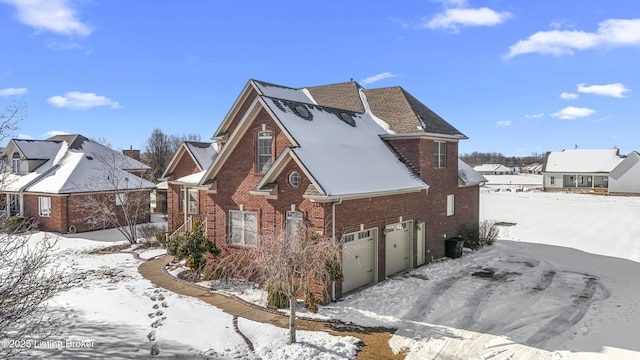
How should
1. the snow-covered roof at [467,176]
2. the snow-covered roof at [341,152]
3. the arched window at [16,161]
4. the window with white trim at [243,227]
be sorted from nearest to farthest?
the snow-covered roof at [341,152] < the window with white trim at [243,227] < the snow-covered roof at [467,176] < the arched window at [16,161]

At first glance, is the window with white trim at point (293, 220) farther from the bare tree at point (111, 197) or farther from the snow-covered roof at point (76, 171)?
the snow-covered roof at point (76, 171)

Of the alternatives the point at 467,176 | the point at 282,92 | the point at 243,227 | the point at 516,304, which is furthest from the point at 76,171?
the point at 516,304

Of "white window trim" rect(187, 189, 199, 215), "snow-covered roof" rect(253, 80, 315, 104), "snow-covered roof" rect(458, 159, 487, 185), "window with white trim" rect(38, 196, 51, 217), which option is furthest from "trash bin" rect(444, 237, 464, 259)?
"window with white trim" rect(38, 196, 51, 217)

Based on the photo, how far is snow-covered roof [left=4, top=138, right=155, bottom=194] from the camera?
1261 inches

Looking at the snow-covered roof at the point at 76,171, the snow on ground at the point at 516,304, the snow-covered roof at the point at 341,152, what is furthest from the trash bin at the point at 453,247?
the snow-covered roof at the point at 76,171

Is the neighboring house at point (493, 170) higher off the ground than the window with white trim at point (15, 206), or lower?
higher

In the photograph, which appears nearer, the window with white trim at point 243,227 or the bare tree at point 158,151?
the window with white trim at point 243,227

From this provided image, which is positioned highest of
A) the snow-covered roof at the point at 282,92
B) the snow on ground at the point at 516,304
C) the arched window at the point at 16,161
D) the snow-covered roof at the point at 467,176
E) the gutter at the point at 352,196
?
the snow-covered roof at the point at 282,92

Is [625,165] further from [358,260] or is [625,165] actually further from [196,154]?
[358,260]

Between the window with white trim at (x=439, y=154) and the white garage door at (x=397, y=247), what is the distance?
421 centimetres

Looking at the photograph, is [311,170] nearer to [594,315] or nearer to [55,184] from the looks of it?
[594,315]

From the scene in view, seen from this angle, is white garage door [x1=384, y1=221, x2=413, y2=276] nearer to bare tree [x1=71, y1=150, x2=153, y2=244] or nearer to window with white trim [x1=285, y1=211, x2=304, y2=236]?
window with white trim [x1=285, y1=211, x2=304, y2=236]

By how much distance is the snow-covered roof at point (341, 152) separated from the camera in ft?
52.3

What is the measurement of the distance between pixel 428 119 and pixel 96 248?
21.0m
